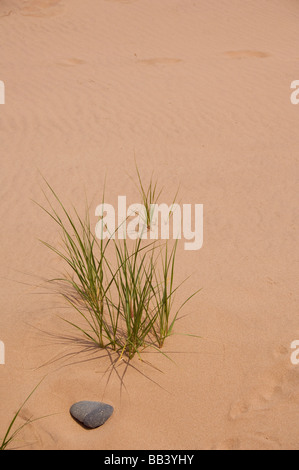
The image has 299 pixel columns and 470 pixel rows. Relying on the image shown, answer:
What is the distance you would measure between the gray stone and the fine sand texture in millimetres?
34

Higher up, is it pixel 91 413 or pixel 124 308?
pixel 124 308

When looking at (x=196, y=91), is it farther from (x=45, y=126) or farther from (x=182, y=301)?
(x=182, y=301)

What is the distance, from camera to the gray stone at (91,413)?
214 centimetres

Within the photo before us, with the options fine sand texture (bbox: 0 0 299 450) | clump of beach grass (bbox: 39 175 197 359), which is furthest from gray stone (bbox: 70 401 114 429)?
clump of beach grass (bbox: 39 175 197 359)

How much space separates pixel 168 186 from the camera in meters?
4.20

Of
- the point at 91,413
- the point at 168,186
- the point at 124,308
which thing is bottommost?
the point at 91,413

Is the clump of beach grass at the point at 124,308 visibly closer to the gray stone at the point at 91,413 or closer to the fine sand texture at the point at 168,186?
the fine sand texture at the point at 168,186

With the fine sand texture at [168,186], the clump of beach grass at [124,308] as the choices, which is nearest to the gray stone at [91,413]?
the fine sand texture at [168,186]

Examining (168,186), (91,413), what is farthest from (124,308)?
(168,186)

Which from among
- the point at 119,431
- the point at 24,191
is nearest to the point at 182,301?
the point at 119,431

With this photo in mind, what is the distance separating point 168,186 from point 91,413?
239 centimetres

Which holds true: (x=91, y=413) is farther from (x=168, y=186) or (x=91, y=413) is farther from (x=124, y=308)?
(x=168, y=186)

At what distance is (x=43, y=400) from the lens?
2242mm

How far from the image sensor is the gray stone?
214 cm
